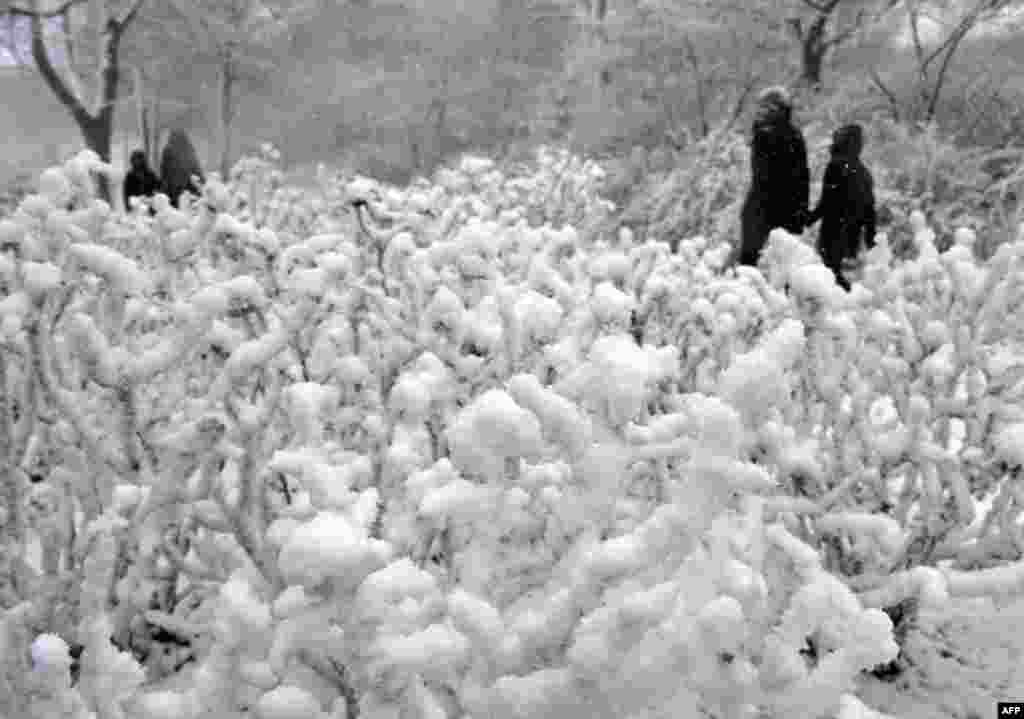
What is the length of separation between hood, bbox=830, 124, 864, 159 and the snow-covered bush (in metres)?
3.19

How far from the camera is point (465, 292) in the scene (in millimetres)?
2811

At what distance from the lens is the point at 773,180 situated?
587cm

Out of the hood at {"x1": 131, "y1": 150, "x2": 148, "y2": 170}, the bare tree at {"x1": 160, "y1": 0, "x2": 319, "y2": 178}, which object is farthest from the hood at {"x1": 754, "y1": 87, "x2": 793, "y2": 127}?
the bare tree at {"x1": 160, "y1": 0, "x2": 319, "y2": 178}

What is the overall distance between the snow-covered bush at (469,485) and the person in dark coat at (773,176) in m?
2.90

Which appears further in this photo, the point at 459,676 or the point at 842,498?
the point at 842,498

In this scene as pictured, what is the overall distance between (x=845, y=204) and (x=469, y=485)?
17.7 ft

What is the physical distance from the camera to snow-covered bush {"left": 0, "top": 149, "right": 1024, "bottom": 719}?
3.55ft

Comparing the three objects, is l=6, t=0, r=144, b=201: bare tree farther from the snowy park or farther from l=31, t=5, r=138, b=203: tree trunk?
the snowy park

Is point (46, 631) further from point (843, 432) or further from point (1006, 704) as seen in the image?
point (1006, 704)

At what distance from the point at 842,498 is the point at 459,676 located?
1.35 m

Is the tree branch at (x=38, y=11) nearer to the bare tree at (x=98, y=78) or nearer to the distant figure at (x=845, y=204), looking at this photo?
the bare tree at (x=98, y=78)

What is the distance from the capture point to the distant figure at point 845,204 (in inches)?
231

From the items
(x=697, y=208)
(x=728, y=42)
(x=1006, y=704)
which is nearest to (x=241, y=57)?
(x=728, y=42)

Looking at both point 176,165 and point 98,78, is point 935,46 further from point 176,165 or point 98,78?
point 98,78
